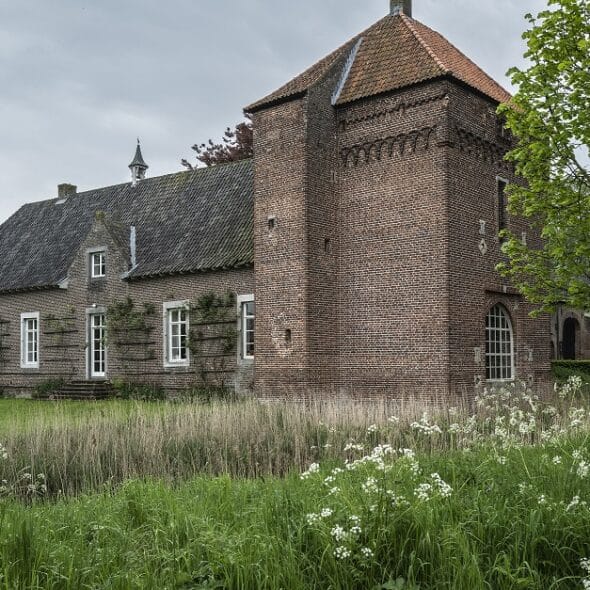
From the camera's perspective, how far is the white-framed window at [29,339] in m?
27.2

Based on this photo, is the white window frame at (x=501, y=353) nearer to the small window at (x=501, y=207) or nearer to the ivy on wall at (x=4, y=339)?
the small window at (x=501, y=207)

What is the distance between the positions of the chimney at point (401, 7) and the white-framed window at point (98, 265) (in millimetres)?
11885

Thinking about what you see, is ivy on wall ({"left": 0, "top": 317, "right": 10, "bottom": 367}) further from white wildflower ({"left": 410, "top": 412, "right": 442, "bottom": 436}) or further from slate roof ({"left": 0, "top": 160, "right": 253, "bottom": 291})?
white wildflower ({"left": 410, "top": 412, "right": 442, "bottom": 436})

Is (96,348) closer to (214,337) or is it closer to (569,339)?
(214,337)

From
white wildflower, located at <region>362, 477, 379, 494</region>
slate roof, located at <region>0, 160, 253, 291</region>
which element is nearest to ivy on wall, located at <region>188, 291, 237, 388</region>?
slate roof, located at <region>0, 160, 253, 291</region>

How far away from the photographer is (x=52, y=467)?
8773 millimetres

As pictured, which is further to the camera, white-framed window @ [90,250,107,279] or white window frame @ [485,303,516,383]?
white-framed window @ [90,250,107,279]

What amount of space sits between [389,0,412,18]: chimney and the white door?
43.4ft

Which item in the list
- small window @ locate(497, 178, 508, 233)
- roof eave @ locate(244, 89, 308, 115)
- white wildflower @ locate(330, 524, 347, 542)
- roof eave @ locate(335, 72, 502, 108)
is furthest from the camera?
small window @ locate(497, 178, 508, 233)

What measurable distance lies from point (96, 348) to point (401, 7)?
1447 cm

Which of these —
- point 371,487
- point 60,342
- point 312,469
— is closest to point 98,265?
point 60,342

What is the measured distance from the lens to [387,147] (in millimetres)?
18156

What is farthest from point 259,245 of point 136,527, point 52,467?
point 136,527

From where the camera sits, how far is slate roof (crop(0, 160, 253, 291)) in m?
22.1
